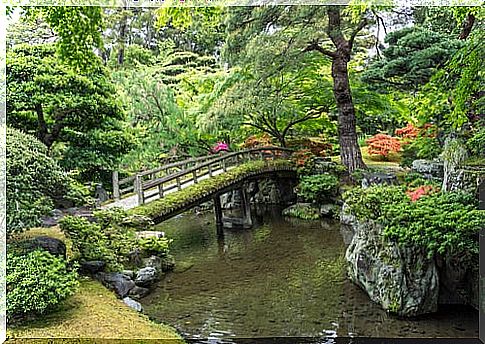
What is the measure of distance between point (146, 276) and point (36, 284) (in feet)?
3.53

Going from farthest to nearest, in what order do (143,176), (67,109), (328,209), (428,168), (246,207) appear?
(246,207) → (328,209) → (143,176) → (67,109) → (428,168)

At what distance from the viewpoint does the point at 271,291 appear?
3.87 m

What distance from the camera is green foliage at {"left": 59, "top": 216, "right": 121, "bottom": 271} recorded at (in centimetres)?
366

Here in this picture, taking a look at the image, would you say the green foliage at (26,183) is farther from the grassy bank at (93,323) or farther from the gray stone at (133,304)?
the gray stone at (133,304)

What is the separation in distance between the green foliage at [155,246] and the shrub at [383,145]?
6.61 feet

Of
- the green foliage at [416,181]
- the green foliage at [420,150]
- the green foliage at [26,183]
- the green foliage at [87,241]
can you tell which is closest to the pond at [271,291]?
the green foliage at [87,241]

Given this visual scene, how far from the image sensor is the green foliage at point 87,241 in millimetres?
3658

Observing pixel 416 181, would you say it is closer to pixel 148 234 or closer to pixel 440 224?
pixel 440 224

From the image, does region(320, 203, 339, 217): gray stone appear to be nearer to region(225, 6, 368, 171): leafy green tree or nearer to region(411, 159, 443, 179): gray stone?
region(225, 6, 368, 171): leafy green tree

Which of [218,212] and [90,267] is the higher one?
[218,212]

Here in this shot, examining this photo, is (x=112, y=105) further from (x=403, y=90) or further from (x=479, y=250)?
(x=479, y=250)

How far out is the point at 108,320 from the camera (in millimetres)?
3191

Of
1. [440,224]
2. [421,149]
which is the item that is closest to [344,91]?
[421,149]

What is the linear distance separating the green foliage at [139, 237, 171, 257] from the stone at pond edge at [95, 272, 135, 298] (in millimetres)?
359
